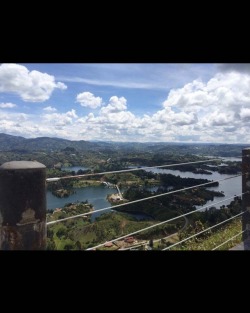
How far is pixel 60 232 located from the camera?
22.0 meters

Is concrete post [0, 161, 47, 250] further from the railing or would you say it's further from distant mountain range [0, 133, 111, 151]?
distant mountain range [0, 133, 111, 151]

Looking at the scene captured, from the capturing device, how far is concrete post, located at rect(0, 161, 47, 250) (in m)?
1.45

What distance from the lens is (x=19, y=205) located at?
1.45 meters

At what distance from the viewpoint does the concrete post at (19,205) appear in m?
1.45

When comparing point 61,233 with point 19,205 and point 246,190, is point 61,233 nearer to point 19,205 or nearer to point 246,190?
point 246,190

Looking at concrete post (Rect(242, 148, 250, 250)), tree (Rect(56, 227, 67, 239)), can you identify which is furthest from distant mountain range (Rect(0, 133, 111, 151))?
concrete post (Rect(242, 148, 250, 250))

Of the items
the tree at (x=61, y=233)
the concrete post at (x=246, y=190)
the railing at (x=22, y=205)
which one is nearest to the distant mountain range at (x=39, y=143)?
the tree at (x=61, y=233)

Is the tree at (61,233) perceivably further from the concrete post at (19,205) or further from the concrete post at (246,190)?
the concrete post at (19,205)
